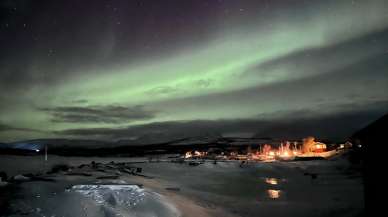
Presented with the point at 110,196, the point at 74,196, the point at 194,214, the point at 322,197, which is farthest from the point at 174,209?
the point at 322,197

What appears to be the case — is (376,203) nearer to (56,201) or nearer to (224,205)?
(224,205)

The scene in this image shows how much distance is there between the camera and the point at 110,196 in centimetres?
1942

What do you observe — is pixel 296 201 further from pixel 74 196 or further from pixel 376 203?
pixel 74 196

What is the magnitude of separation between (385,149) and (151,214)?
1274 cm

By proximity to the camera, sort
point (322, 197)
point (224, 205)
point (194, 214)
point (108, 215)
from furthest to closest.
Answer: point (322, 197)
point (224, 205)
point (194, 214)
point (108, 215)

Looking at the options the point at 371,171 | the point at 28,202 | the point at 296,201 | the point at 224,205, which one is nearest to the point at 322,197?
the point at 296,201

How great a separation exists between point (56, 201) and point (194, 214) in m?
8.21

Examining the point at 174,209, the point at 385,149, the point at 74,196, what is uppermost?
the point at 385,149

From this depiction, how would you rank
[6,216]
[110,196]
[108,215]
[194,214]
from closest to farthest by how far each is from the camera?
1. [6,216]
2. [108,215]
3. [110,196]
4. [194,214]

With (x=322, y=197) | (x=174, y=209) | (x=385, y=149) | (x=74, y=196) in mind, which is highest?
(x=385, y=149)

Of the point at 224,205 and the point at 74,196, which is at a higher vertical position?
the point at 74,196

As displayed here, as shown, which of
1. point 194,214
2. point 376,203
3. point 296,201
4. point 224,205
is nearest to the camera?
point 376,203

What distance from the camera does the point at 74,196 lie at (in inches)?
734

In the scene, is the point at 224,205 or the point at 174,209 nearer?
the point at 174,209
